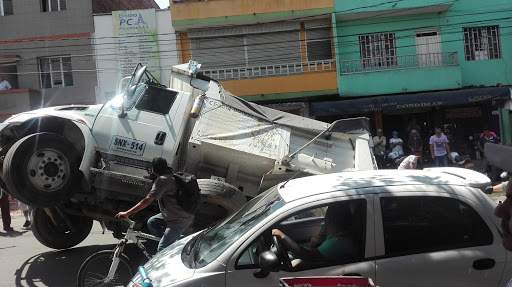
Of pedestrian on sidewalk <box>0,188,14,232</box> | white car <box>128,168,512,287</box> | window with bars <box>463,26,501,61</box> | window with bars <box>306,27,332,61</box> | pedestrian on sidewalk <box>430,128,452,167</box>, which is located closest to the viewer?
white car <box>128,168,512,287</box>

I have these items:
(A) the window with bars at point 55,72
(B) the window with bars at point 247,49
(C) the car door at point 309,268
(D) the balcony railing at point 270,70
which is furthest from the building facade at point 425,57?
(C) the car door at point 309,268

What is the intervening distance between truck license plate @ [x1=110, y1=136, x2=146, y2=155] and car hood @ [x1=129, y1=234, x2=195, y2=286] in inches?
108

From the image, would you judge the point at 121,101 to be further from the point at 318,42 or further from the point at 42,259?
the point at 318,42

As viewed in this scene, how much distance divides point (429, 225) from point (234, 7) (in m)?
15.1

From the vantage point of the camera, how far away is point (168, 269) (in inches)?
131

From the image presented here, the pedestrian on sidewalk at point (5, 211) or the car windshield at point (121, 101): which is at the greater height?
the car windshield at point (121, 101)

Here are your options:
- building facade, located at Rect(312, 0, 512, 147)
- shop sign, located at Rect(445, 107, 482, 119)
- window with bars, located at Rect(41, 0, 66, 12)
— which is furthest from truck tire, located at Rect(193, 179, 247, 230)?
window with bars, located at Rect(41, 0, 66, 12)

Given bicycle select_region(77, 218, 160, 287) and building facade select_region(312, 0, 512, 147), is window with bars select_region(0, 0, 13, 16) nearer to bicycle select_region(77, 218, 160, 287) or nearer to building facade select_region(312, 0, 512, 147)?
building facade select_region(312, 0, 512, 147)

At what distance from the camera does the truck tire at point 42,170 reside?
559 cm

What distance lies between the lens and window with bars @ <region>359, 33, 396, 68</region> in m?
17.7

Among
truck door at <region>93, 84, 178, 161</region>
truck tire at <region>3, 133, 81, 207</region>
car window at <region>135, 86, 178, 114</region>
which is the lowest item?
truck tire at <region>3, 133, 81, 207</region>

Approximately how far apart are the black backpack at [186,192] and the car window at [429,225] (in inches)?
93.8

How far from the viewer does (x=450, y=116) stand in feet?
59.2

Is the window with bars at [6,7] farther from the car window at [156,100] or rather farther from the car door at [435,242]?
the car door at [435,242]
